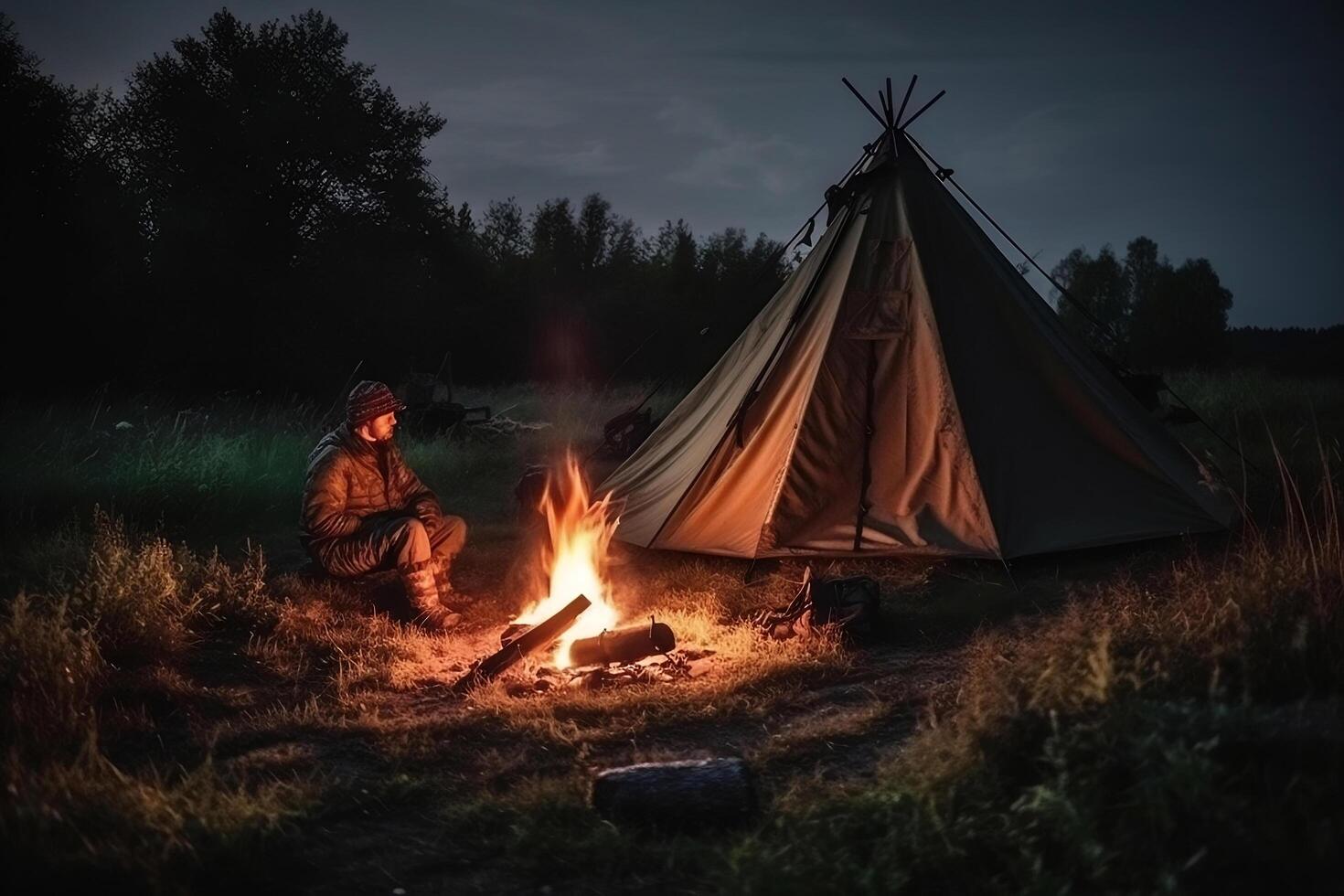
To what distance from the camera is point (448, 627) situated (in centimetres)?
535

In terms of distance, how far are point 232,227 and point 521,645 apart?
14742mm

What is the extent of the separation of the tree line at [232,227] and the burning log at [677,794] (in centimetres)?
1197

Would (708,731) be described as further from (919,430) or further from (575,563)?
(919,430)

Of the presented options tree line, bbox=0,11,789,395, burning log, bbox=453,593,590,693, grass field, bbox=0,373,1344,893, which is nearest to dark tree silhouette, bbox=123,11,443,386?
tree line, bbox=0,11,789,395

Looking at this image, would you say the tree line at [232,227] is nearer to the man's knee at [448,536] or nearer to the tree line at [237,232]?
the tree line at [237,232]

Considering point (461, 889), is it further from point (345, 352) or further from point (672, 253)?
point (672, 253)

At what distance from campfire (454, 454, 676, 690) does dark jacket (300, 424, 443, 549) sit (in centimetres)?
79

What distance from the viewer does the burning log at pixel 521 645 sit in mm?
4473

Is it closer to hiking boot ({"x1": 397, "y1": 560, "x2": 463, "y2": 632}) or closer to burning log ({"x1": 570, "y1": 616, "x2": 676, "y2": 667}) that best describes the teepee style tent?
burning log ({"x1": 570, "y1": 616, "x2": 676, "y2": 667})

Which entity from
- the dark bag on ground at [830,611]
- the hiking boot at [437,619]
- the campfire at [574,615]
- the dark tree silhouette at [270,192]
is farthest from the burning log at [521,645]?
the dark tree silhouette at [270,192]

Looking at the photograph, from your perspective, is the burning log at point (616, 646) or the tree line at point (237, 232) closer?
the burning log at point (616, 646)

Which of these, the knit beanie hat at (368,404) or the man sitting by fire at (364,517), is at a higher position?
the knit beanie hat at (368,404)

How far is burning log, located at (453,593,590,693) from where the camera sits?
4.47m

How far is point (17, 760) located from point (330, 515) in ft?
8.45
